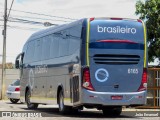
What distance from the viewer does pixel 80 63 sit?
1767cm

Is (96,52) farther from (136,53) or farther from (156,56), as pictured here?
(156,56)

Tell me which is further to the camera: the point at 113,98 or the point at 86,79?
the point at 113,98

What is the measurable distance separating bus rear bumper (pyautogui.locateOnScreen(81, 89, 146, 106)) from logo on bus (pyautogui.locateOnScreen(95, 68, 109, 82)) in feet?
1.61

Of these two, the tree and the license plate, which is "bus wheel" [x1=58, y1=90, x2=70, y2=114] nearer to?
the license plate

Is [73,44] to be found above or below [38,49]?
below

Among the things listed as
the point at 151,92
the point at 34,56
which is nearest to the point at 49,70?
the point at 34,56

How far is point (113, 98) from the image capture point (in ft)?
58.4

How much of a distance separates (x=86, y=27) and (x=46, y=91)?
5.25 metres

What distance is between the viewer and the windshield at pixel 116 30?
17750mm

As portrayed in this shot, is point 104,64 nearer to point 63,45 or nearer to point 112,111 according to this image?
point 63,45

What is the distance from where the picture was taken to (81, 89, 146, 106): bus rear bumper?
17562 mm

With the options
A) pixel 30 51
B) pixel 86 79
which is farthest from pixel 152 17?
pixel 86 79

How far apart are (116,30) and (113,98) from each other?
241 centimetres

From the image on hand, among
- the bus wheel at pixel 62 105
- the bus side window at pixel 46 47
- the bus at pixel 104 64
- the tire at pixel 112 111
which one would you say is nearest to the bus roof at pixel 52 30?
the bus at pixel 104 64
